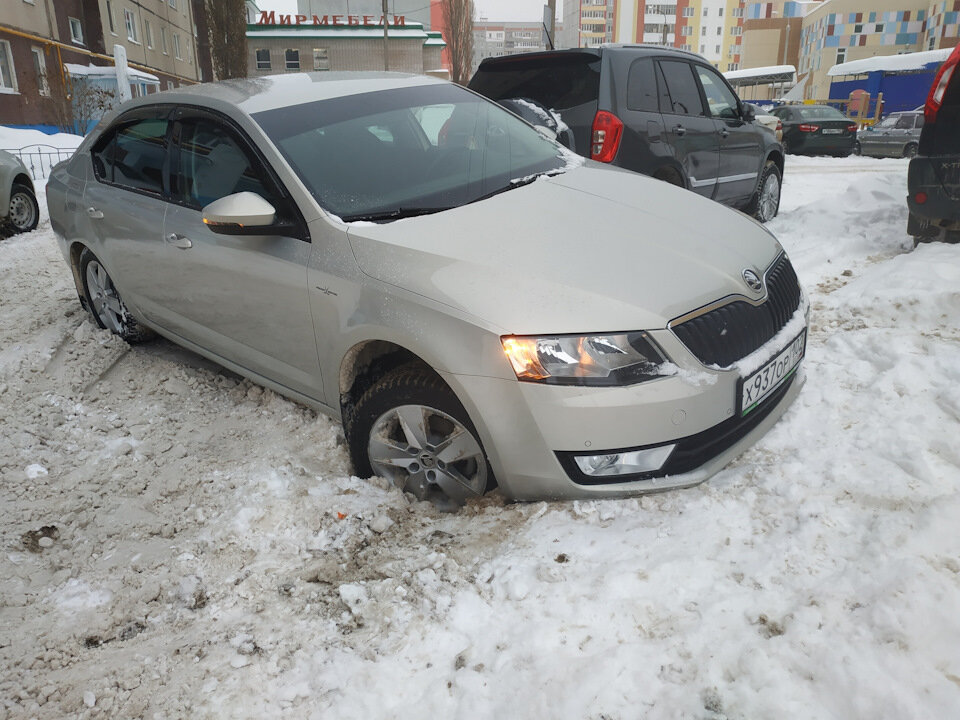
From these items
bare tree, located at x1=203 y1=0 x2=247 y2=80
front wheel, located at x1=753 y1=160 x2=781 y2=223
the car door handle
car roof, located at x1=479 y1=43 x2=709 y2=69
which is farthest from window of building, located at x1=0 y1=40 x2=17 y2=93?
the car door handle

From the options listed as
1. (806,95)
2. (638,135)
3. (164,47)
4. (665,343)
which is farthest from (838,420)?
(806,95)

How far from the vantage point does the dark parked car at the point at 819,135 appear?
62.1 ft

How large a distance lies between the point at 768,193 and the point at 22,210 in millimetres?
8873

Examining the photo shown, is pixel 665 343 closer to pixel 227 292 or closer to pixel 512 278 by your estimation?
pixel 512 278

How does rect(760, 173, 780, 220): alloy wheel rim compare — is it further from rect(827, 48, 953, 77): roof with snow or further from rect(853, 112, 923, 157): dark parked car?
rect(827, 48, 953, 77): roof with snow

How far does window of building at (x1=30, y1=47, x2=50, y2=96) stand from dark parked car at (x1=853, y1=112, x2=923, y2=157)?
2487 centimetres

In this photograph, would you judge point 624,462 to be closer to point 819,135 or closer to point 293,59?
point 819,135

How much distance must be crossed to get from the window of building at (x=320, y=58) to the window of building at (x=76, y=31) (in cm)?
1674

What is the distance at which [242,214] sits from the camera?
114 inches

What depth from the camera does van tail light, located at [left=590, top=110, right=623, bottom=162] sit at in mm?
5680

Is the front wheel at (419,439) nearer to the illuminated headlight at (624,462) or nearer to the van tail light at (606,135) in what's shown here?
the illuminated headlight at (624,462)

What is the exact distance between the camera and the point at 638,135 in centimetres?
581


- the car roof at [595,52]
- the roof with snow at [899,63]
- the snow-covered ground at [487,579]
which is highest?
the roof with snow at [899,63]

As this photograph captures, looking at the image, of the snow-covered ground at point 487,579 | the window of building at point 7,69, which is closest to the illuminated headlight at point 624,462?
the snow-covered ground at point 487,579
